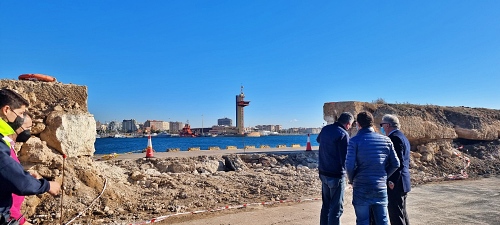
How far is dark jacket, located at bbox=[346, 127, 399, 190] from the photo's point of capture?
13.5ft

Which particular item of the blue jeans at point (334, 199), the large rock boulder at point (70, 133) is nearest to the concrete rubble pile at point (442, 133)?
the blue jeans at point (334, 199)

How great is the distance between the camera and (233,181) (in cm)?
920

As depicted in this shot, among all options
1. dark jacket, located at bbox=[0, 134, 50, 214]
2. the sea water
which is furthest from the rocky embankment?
the sea water

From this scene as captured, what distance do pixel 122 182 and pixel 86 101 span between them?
193cm

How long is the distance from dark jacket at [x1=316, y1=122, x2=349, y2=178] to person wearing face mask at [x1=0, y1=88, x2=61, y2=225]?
3.35m

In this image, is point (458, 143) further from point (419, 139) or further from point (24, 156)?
point (24, 156)

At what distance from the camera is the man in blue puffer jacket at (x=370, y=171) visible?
162 inches

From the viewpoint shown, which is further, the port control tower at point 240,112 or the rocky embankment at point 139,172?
the port control tower at point 240,112

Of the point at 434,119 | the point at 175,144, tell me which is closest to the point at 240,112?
the point at 175,144

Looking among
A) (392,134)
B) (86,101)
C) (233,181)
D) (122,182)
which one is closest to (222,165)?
(233,181)

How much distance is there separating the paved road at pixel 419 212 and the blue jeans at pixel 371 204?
6.41ft

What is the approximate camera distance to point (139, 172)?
862 cm

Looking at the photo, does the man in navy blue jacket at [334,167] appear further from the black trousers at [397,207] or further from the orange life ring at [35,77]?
the orange life ring at [35,77]

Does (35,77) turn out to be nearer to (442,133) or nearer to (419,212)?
(419,212)
